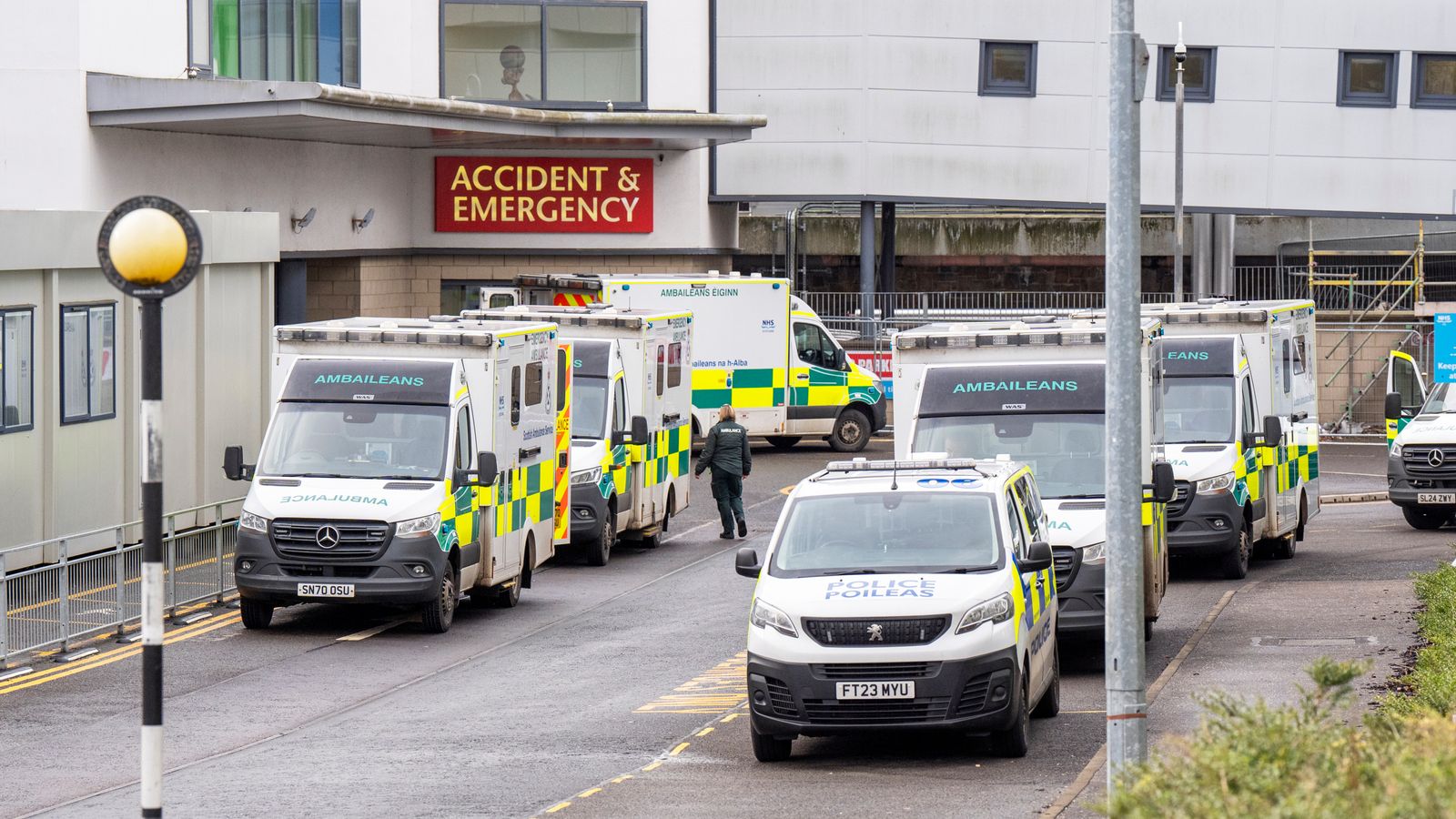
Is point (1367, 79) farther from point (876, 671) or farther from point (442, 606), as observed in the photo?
point (876, 671)

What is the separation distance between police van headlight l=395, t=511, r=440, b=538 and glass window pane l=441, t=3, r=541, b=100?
826 inches

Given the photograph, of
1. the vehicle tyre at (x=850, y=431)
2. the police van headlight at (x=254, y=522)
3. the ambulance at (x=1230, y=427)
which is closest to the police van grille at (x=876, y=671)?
the police van headlight at (x=254, y=522)

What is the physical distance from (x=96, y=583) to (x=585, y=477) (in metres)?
6.61

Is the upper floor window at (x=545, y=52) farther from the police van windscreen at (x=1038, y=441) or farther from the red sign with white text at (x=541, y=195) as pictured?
the police van windscreen at (x=1038, y=441)

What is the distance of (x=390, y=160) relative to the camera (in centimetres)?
3791

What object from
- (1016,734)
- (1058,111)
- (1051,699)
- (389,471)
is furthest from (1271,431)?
(1058,111)

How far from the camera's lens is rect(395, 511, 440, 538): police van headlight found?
59.8ft

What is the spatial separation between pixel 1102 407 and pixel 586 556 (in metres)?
8.50

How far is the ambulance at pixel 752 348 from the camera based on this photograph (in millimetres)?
33844

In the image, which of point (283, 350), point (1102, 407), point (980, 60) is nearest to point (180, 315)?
point (283, 350)

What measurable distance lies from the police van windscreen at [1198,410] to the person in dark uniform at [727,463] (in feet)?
19.9

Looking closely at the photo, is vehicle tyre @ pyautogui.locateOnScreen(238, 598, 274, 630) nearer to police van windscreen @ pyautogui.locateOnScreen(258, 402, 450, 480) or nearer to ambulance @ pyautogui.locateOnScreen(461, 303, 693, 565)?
police van windscreen @ pyautogui.locateOnScreen(258, 402, 450, 480)

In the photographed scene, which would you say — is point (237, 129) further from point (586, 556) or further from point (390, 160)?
point (586, 556)

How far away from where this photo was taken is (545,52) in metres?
38.7
